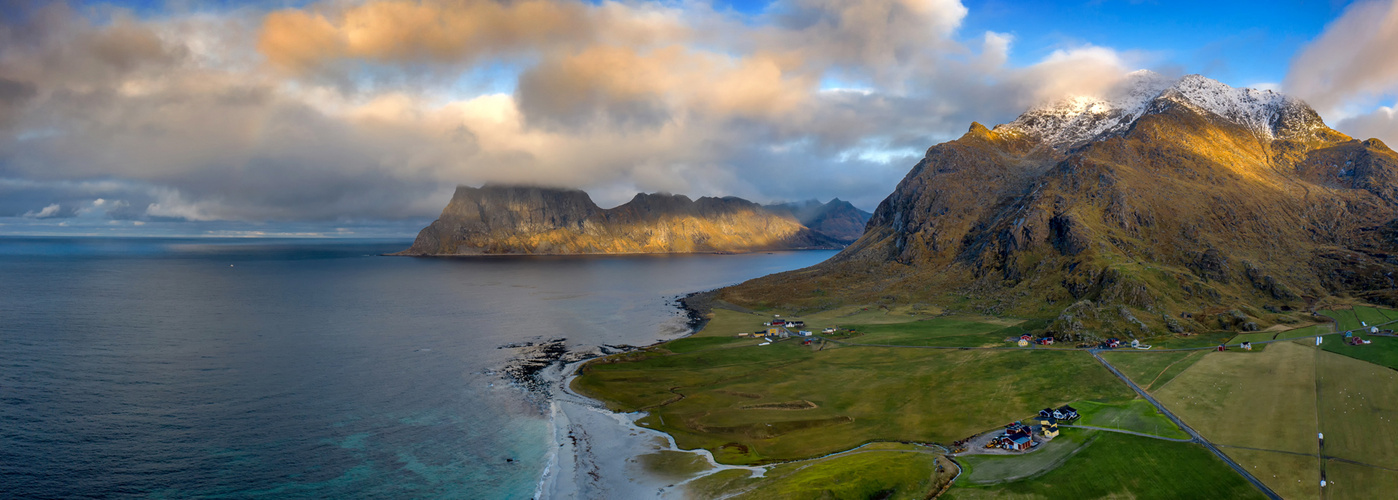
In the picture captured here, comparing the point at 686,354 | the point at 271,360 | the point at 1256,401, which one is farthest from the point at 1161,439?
the point at 271,360

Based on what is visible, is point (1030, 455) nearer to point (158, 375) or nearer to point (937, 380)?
point (937, 380)

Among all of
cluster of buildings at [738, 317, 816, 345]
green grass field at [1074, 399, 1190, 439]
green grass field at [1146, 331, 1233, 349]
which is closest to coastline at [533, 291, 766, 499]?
green grass field at [1074, 399, 1190, 439]

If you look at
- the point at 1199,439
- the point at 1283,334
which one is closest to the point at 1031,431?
the point at 1199,439

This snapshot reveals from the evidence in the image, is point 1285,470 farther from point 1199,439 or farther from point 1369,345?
point 1369,345

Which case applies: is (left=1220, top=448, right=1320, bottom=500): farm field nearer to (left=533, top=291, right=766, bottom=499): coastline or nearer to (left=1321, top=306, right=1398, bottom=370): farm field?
(left=1321, top=306, right=1398, bottom=370): farm field

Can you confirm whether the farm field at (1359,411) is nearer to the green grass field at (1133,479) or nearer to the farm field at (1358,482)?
the farm field at (1358,482)

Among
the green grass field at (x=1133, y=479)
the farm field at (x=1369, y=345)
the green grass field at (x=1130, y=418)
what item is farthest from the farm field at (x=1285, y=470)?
the farm field at (x=1369, y=345)
